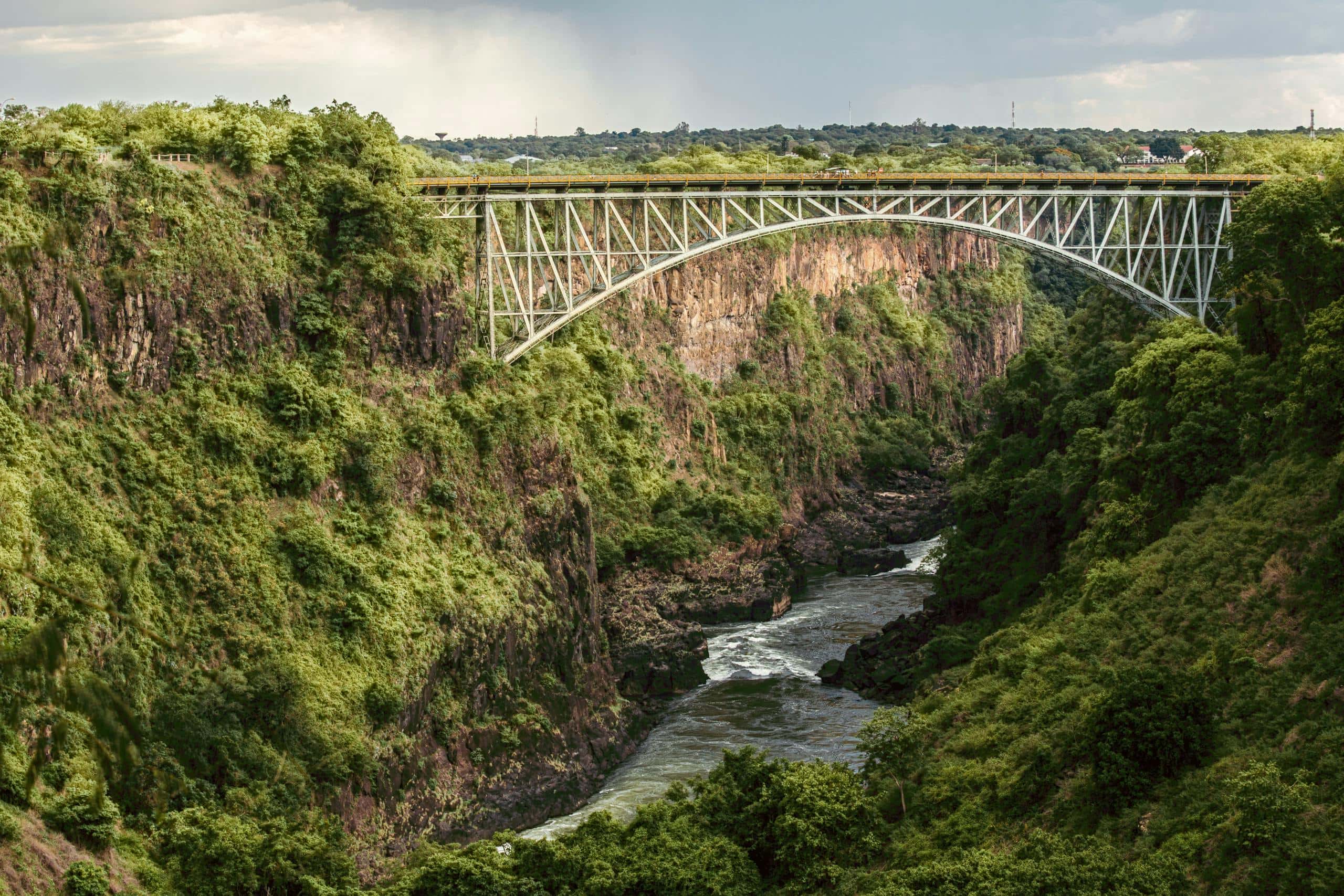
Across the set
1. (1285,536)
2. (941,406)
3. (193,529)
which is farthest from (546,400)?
(941,406)

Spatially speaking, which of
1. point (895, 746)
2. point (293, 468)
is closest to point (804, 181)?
point (293, 468)

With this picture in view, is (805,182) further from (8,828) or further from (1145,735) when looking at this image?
(8,828)

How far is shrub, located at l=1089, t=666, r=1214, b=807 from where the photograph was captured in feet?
109

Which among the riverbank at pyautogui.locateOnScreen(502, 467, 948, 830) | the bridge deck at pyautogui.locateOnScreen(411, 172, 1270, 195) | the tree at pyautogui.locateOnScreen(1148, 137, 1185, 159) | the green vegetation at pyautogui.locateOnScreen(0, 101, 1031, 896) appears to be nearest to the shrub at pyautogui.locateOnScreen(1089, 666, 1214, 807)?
the green vegetation at pyautogui.locateOnScreen(0, 101, 1031, 896)

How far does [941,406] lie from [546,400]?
153 feet

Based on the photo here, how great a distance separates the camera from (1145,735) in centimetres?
3331

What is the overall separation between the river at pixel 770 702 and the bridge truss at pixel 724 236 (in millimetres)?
12780

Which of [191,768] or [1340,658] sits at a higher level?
[1340,658]

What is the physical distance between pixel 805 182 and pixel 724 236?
193 inches

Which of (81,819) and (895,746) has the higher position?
(81,819)

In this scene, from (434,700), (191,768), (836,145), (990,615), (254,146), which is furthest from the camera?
(836,145)

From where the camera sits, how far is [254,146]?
48969 millimetres

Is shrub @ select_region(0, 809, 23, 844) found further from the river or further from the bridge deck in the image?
the bridge deck

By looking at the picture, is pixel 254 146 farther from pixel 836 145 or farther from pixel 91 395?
pixel 836 145
